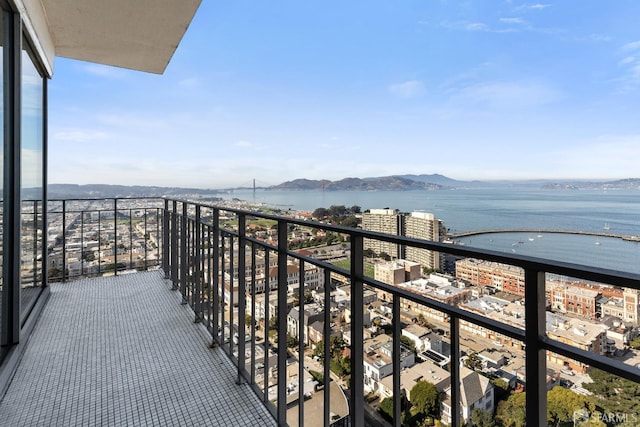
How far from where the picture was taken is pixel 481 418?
28.5 inches

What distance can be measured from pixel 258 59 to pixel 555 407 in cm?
1557

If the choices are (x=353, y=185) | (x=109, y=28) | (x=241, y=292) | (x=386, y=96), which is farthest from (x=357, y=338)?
(x=386, y=96)

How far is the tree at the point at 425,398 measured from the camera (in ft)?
2.87

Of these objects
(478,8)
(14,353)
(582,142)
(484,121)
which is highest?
(478,8)

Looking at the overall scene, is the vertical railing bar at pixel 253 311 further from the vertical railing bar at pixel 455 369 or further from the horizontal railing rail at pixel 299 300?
the vertical railing bar at pixel 455 369

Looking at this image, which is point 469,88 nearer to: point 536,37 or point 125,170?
point 536,37

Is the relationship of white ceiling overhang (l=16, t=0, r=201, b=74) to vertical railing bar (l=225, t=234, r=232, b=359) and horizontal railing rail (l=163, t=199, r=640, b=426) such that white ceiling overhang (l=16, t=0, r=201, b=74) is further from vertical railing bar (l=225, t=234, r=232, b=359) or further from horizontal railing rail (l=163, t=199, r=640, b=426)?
vertical railing bar (l=225, t=234, r=232, b=359)

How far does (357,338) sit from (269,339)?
0.85 m

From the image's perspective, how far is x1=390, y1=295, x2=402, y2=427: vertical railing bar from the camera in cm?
95

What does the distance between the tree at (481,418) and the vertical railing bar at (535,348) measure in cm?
8

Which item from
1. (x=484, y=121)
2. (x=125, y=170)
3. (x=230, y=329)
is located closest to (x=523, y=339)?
(x=230, y=329)

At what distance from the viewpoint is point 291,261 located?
158 centimetres

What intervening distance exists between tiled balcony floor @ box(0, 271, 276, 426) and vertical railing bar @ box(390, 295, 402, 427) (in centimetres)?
94

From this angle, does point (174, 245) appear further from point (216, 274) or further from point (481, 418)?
point (481, 418)
